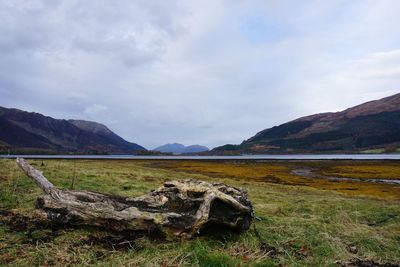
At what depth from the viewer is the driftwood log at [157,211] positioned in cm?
810

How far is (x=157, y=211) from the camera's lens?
8844mm

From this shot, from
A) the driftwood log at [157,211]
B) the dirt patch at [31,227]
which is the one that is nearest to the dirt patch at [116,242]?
the driftwood log at [157,211]

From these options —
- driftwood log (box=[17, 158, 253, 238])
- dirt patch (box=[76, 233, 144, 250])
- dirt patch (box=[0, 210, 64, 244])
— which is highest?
driftwood log (box=[17, 158, 253, 238])

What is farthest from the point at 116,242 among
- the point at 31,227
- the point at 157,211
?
the point at 31,227

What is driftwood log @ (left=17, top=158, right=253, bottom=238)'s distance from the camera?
810 centimetres

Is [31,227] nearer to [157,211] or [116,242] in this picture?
[116,242]

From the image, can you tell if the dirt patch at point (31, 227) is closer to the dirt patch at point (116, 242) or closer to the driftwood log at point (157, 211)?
the driftwood log at point (157, 211)

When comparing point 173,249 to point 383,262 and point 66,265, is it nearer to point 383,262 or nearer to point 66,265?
point 66,265

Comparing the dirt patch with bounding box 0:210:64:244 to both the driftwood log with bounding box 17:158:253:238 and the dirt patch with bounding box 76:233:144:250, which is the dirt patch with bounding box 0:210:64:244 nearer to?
the driftwood log with bounding box 17:158:253:238

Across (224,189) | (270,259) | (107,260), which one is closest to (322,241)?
(270,259)

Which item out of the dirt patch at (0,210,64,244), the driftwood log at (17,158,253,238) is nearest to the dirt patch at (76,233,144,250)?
the driftwood log at (17,158,253,238)

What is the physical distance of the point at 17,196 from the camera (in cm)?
1264

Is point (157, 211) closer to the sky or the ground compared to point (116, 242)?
closer to the sky

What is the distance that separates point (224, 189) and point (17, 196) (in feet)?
27.8
